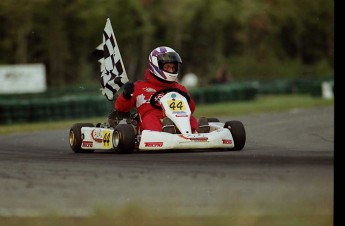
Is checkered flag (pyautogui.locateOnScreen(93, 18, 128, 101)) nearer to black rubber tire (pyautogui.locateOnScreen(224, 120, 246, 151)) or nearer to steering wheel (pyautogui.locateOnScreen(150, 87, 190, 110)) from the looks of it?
steering wheel (pyautogui.locateOnScreen(150, 87, 190, 110))

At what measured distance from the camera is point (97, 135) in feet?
34.2

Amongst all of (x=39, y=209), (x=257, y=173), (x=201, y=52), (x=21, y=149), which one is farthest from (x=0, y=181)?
(x=201, y=52)

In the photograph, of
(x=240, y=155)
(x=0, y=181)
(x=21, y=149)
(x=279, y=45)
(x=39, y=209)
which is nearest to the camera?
(x=39, y=209)

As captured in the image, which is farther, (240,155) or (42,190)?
(240,155)

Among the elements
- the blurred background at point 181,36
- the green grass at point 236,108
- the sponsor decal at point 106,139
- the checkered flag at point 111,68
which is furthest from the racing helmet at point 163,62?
the blurred background at point 181,36

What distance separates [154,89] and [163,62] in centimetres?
32

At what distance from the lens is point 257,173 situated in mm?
7340

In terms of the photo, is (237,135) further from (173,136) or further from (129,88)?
(129,88)

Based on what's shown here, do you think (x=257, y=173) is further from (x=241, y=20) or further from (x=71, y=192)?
(x=241, y=20)

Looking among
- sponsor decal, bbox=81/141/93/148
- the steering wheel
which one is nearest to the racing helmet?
the steering wheel

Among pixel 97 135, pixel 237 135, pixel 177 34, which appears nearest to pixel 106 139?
pixel 97 135

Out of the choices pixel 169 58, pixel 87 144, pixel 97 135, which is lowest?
pixel 87 144

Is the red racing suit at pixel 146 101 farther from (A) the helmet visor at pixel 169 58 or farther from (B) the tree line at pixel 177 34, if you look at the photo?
(B) the tree line at pixel 177 34

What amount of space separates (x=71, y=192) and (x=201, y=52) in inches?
897
